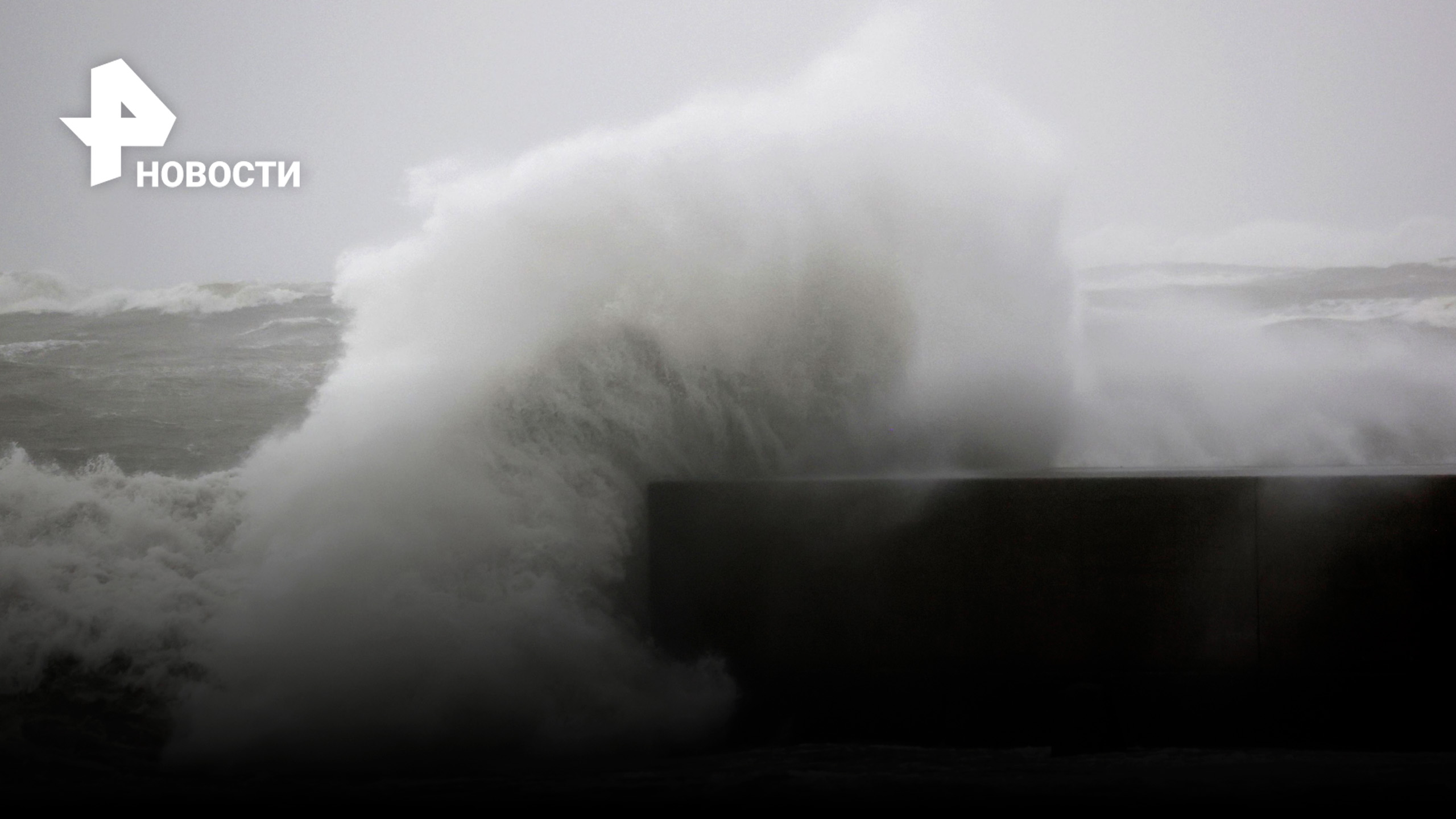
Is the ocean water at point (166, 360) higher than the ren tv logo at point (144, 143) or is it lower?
lower

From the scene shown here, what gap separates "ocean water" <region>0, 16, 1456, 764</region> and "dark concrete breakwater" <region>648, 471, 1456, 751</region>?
1.00 feet

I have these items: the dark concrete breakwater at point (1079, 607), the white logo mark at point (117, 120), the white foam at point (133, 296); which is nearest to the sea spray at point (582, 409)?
the dark concrete breakwater at point (1079, 607)

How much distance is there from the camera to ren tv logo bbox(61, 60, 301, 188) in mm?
8883

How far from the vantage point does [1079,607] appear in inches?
150

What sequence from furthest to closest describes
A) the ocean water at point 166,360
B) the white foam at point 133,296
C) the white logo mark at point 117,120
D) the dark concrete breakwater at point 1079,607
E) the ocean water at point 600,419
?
the white foam at point 133,296 → the ocean water at point 166,360 → the white logo mark at point 117,120 → the ocean water at point 600,419 → the dark concrete breakwater at point 1079,607

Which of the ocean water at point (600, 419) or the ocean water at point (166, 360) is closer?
the ocean water at point (600, 419)

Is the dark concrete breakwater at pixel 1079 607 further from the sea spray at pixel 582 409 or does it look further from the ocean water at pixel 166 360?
the ocean water at pixel 166 360

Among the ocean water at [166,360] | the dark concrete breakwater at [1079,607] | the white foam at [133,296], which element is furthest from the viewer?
the white foam at [133,296]

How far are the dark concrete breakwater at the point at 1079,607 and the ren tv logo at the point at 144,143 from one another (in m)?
6.16

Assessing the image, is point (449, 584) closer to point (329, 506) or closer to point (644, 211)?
point (329, 506)

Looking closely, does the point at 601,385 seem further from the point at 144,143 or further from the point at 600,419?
the point at 144,143

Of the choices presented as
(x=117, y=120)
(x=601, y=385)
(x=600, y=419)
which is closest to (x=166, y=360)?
(x=117, y=120)

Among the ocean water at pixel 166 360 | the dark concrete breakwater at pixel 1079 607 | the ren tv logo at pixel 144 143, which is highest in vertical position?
the ren tv logo at pixel 144 143

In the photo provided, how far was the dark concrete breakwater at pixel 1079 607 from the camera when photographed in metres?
3.69
